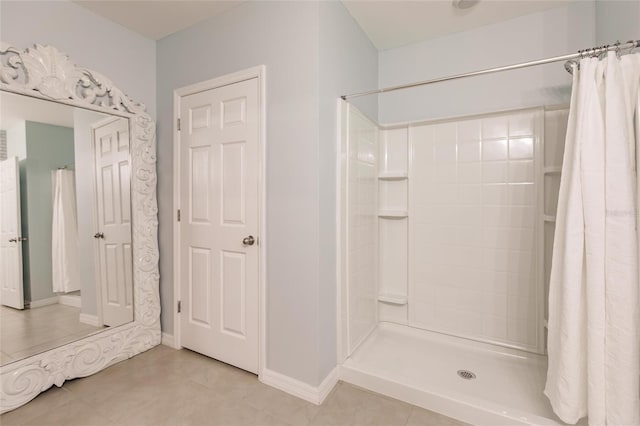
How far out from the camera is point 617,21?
5.51 ft

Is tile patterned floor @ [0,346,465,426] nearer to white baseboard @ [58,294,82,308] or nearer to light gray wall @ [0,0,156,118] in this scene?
white baseboard @ [58,294,82,308]

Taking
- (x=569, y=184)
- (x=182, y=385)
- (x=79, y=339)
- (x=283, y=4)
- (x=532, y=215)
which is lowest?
(x=182, y=385)

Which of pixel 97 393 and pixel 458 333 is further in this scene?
pixel 458 333

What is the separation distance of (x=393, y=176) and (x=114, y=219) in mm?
2185

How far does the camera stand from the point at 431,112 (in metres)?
2.45

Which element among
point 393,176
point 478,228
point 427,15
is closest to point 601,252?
point 478,228

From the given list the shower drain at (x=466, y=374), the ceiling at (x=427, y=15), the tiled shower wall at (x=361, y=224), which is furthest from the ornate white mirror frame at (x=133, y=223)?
the shower drain at (x=466, y=374)

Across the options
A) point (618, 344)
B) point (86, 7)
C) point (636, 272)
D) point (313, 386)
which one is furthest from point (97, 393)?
point (636, 272)

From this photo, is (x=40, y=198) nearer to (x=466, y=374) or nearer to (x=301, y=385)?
(x=301, y=385)

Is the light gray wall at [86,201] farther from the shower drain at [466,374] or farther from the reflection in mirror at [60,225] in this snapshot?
the shower drain at [466,374]

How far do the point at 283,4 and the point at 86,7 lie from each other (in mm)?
1376

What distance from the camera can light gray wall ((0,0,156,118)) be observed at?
1714 mm

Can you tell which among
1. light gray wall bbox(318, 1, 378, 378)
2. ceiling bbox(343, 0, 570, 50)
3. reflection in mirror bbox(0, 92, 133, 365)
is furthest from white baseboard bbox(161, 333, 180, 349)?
ceiling bbox(343, 0, 570, 50)

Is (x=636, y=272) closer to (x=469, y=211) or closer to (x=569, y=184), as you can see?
(x=569, y=184)
